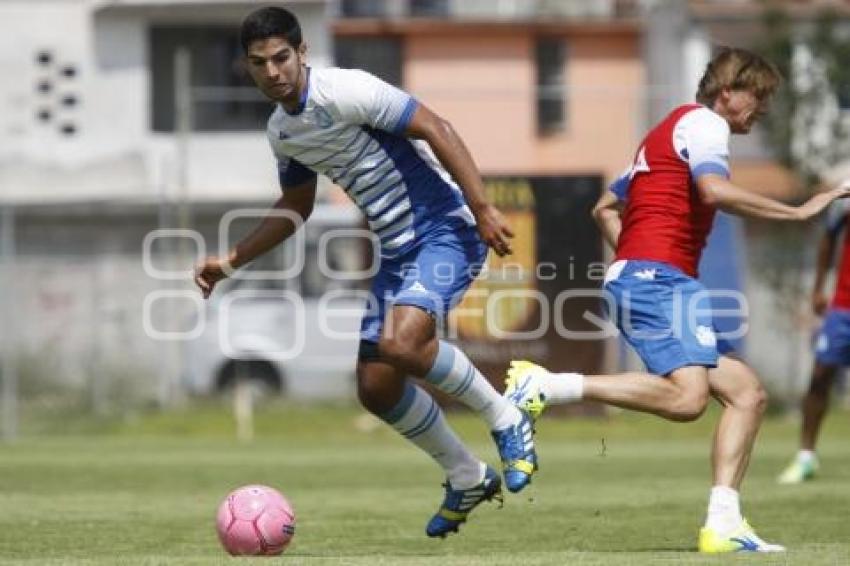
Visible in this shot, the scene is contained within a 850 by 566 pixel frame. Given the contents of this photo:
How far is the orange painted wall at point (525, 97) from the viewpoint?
2683 centimetres

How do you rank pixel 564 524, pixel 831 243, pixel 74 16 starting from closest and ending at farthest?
pixel 564 524
pixel 831 243
pixel 74 16

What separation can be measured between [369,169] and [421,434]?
1.26 metres

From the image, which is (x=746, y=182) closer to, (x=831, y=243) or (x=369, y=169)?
(x=831, y=243)

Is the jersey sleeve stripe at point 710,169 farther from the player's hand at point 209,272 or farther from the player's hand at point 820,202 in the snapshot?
Answer: the player's hand at point 209,272

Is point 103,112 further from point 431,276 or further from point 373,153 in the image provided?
point 431,276

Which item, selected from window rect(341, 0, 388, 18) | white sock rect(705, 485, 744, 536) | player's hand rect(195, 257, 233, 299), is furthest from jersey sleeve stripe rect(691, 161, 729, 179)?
window rect(341, 0, 388, 18)

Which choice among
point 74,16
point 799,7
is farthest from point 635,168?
point 74,16

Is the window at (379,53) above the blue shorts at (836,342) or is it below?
above

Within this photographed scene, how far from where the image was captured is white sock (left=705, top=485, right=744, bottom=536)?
30.2ft

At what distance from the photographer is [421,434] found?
996cm

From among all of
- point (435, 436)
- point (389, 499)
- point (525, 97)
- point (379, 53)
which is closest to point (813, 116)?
point (525, 97)

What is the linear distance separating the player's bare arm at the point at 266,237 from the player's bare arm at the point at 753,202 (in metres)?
1.96

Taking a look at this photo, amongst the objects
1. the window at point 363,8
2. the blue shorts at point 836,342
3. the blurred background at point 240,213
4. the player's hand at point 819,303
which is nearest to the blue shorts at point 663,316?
the blue shorts at point 836,342

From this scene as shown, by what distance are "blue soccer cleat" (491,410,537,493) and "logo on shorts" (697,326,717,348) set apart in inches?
32.3
